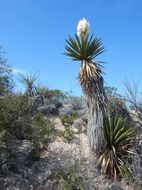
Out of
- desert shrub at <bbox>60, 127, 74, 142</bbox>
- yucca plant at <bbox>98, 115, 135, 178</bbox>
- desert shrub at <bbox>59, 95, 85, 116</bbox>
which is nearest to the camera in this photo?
yucca plant at <bbox>98, 115, 135, 178</bbox>

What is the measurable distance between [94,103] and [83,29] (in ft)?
8.80

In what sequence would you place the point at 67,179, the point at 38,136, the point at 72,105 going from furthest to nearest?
the point at 72,105 < the point at 38,136 < the point at 67,179

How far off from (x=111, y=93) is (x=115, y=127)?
513cm

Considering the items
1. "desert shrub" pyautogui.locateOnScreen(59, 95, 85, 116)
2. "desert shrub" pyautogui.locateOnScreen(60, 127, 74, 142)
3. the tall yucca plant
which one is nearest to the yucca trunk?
the tall yucca plant

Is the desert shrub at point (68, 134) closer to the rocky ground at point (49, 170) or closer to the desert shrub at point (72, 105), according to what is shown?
the rocky ground at point (49, 170)

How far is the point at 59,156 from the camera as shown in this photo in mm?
12477

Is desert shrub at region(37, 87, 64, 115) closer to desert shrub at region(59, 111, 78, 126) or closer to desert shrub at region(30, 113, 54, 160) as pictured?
desert shrub at region(59, 111, 78, 126)

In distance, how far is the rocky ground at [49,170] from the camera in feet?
34.9

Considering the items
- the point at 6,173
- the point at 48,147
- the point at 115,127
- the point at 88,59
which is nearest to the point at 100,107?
the point at 115,127

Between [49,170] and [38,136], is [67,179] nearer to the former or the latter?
[49,170]

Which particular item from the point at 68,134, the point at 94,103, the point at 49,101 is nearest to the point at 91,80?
the point at 94,103

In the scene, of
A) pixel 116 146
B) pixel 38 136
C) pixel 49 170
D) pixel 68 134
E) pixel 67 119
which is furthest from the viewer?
pixel 67 119

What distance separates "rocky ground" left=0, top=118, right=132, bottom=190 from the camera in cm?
1065

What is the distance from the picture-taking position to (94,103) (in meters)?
11.8
